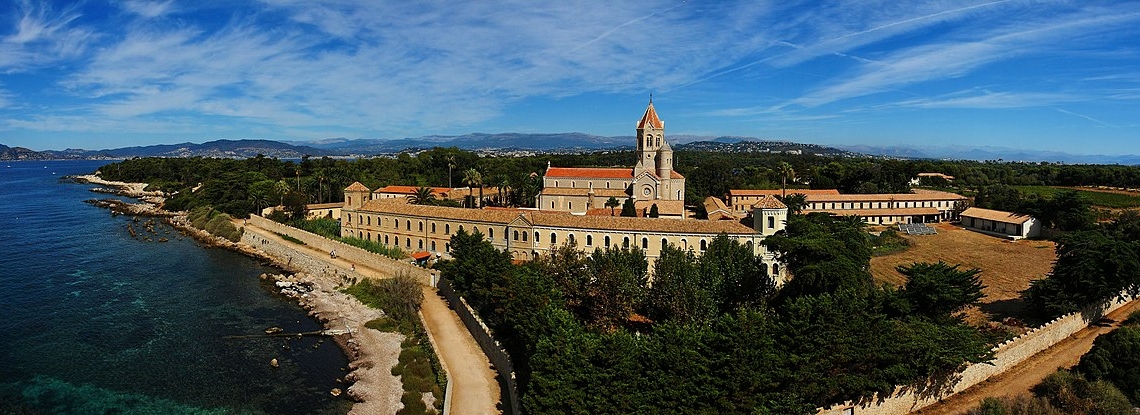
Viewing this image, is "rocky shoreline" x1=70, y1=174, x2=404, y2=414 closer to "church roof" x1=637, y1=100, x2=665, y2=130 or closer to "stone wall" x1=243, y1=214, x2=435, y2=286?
"stone wall" x1=243, y1=214, x2=435, y2=286

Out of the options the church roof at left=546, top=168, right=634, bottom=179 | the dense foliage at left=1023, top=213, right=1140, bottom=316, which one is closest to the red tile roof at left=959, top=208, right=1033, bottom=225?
the dense foliage at left=1023, top=213, right=1140, bottom=316

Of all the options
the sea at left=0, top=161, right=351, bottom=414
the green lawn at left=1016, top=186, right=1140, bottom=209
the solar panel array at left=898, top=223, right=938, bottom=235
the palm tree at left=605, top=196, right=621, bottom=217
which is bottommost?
the sea at left=0, top=161, right=351, bottom=414

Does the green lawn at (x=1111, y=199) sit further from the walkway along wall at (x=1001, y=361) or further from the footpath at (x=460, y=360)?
the footpath at (x=460, y=360)

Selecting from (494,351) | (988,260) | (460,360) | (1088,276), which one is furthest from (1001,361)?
(988,260)

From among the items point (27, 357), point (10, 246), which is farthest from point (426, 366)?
point (10, 246)

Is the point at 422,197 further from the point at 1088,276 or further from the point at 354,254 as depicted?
the point at 1088,276

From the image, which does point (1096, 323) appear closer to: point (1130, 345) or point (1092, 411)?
point (1130, 345)

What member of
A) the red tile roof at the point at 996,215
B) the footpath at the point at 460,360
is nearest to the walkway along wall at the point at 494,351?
the footpath at the point at 460,360
